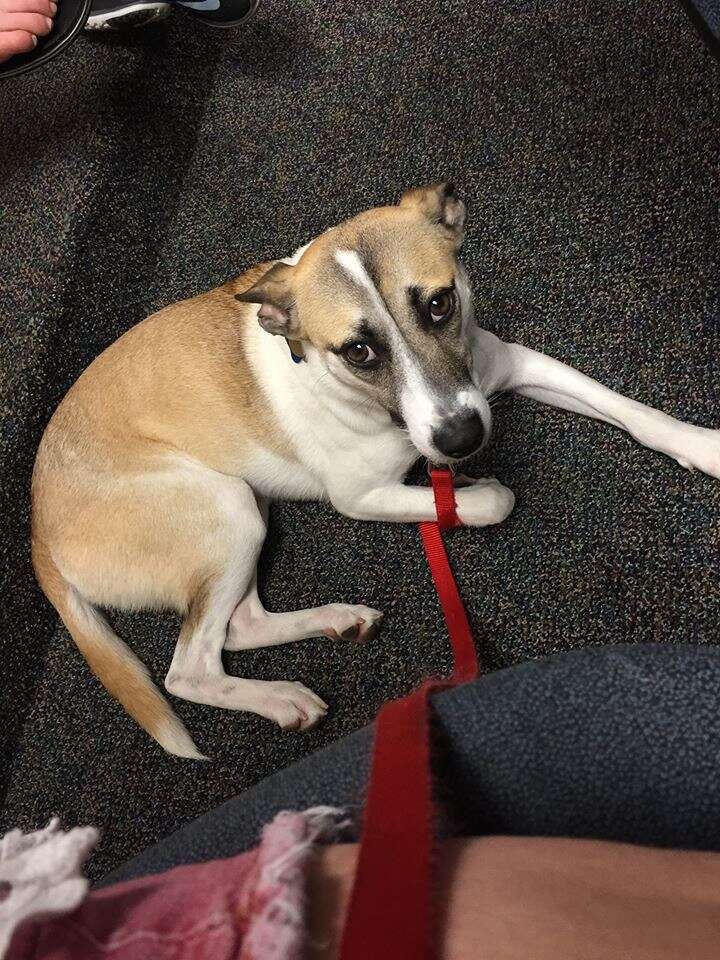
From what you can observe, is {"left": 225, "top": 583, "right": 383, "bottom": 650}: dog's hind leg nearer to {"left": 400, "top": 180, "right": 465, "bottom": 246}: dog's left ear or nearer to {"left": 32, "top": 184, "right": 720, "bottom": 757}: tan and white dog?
{"left": 32, "top": 184, "right": 720, "bottom": 757}: tan and white dog

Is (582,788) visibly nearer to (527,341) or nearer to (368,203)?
(527,341)

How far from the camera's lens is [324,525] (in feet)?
6.14

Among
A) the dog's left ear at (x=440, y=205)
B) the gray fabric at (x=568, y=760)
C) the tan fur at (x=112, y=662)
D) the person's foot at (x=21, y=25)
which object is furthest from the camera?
the person's foot at (x=21, y=25)

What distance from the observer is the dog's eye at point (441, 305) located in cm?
135

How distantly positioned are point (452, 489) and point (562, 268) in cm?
72

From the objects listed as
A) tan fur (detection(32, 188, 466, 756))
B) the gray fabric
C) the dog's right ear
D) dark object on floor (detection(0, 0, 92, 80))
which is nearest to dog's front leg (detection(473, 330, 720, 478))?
the dog's right ear

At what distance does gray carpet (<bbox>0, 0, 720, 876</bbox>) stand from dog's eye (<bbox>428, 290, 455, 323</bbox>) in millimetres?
494

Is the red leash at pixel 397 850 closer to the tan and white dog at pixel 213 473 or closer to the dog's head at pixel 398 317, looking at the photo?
the dog's head at pixel 398 317

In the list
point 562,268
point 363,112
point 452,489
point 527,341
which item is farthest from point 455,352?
point 363,112

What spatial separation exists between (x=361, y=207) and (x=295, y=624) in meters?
1.26

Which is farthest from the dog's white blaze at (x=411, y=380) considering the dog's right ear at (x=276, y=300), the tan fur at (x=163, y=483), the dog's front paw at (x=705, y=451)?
the dog's front paw at (x=705, y=451)

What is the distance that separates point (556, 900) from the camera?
73 cm

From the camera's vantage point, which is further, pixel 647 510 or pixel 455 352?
pixel 647 510

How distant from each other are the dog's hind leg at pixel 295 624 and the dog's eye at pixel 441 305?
700mm
